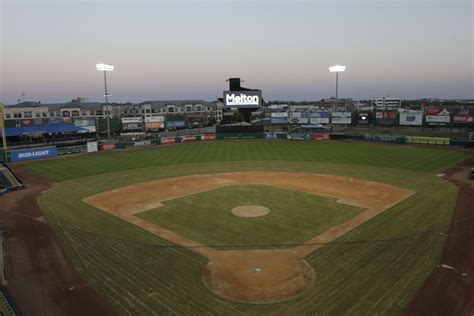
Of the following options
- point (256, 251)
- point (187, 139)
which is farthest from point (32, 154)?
point (256, 251)

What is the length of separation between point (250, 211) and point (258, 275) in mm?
8770

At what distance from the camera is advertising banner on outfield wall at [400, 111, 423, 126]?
70.5 metres

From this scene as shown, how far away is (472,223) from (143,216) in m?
21.9

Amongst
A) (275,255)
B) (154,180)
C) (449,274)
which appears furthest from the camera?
(154,180)

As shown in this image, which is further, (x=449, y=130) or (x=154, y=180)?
(x=449, y=130)

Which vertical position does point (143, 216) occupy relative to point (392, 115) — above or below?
below

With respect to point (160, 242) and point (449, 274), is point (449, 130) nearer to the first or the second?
point (449, 274)

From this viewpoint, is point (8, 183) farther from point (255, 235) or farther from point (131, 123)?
point (131, 123)

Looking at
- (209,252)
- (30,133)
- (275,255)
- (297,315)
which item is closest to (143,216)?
(209,252)

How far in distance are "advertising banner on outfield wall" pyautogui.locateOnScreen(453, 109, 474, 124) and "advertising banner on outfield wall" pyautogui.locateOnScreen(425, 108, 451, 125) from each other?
4.42 ft

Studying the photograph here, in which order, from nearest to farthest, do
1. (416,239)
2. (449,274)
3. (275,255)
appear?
1. (449,274)
2. (275,255)
3. (416,239)

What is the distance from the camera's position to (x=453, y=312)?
39.1 feet

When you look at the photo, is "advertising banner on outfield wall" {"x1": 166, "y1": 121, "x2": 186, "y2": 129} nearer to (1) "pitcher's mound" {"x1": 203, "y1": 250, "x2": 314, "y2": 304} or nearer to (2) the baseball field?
(2) the baseball field

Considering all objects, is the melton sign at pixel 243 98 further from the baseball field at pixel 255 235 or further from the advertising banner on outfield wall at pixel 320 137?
the baseball field at pixel 255 235
